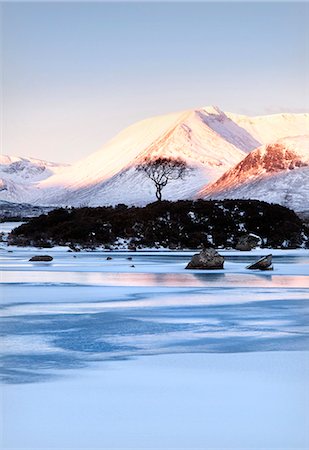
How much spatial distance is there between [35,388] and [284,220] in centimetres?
4901

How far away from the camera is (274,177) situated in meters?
158

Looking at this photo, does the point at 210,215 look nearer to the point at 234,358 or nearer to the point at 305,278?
the point at 305,278

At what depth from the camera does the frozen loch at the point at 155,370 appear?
7.08m

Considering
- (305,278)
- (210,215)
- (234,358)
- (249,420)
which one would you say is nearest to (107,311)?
(234,358)

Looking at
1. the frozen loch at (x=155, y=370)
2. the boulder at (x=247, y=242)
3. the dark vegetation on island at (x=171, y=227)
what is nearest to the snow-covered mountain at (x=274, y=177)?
the dark vegetation on island at (x=171, y=227)

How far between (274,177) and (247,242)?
360ft

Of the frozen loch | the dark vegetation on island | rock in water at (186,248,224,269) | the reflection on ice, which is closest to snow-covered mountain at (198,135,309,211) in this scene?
the dark vegetation on island

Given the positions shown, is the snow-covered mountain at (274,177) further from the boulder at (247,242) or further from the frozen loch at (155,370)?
the frozen loch at (155,370)

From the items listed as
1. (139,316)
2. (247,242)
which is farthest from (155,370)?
(247,242)

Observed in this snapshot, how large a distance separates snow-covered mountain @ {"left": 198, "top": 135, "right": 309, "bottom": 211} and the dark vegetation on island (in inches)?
2920

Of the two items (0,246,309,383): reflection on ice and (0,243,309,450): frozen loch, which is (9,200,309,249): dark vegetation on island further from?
(0,243,309,450): frozen loch

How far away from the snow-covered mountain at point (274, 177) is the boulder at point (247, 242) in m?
79.7

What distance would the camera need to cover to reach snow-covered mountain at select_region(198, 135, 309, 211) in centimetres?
14212

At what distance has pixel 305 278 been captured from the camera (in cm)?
2484
